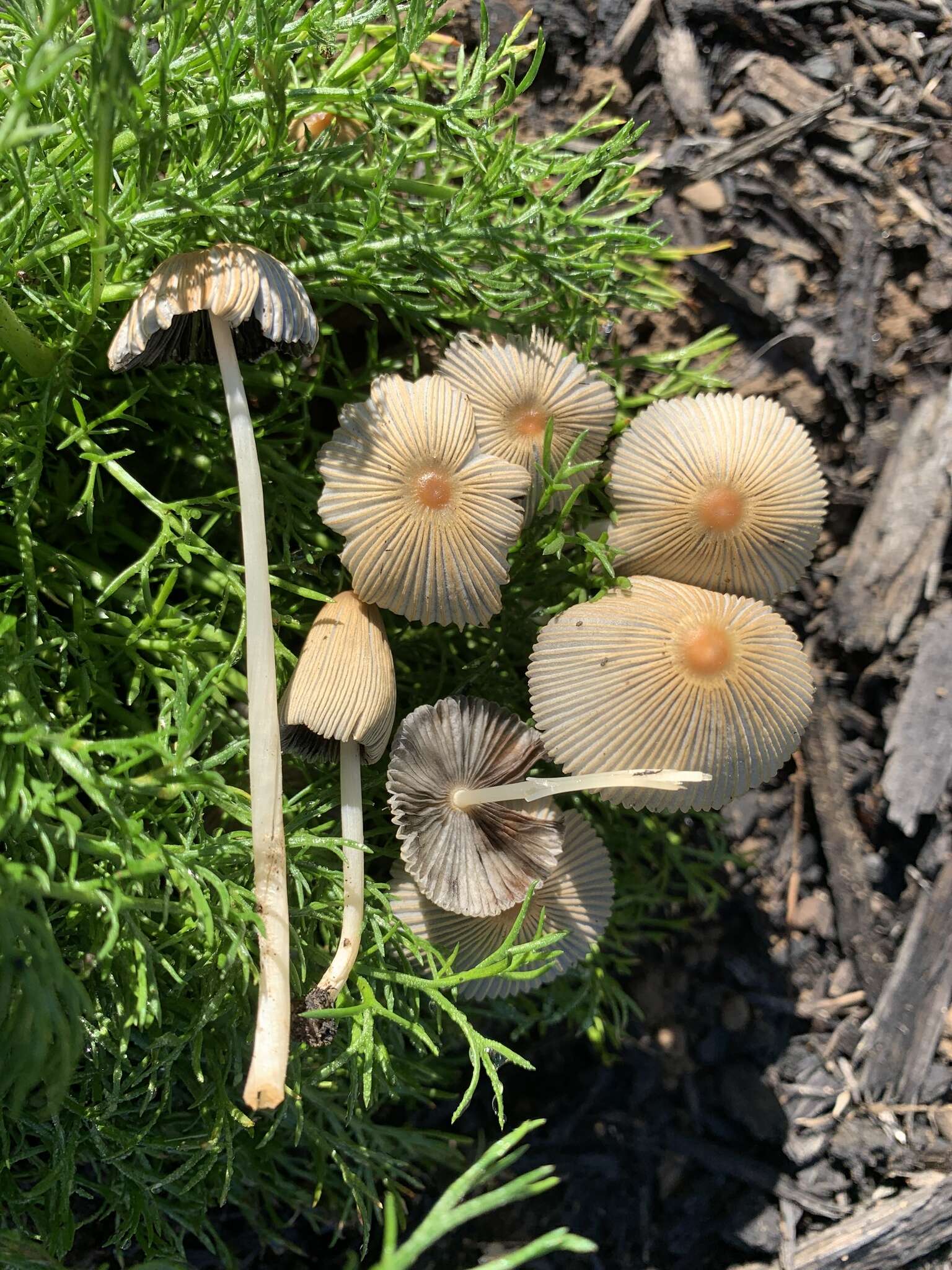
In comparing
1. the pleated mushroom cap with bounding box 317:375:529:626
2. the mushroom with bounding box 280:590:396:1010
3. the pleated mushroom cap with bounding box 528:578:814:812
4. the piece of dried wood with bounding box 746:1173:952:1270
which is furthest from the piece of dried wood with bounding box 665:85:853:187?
the piece of dried wood with bounding box 746:1173:952:1270

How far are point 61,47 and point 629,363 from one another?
139cm

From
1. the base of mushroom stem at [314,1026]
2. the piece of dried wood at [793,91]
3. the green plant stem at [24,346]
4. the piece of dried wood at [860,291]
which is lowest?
the base of mushroom stem at [314,1026]

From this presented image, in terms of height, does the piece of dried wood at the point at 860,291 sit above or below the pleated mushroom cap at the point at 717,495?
above

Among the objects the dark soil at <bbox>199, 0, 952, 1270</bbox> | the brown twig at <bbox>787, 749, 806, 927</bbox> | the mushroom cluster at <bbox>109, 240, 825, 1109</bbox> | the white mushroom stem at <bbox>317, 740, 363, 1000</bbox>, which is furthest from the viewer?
the brown twig at <bbox>787, 749, 806, 927</bbox>

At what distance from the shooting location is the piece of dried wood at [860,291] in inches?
108

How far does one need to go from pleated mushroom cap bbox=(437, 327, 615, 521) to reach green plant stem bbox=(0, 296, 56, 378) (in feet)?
2.42

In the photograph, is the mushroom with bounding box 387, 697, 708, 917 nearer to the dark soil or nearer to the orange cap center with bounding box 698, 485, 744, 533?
the orange cap center with bounding box 698, 485, 744, 533

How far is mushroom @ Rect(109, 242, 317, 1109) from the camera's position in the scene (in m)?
1.67

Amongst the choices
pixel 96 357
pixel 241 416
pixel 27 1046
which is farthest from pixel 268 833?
pixel 96 357

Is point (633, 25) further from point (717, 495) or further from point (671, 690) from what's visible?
point (671, 690)

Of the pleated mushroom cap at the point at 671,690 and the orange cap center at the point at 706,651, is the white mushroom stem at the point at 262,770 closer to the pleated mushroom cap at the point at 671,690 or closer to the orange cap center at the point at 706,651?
the pleated mushroom cap at the point at 671,690

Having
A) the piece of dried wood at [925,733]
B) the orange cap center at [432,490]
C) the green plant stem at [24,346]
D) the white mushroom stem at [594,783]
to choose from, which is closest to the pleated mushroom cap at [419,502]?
the orange cap center at [432,490]

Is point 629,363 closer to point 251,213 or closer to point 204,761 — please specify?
point 251,213

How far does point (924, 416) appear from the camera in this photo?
2738 mm
